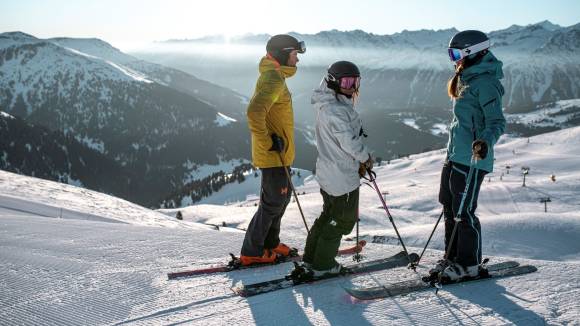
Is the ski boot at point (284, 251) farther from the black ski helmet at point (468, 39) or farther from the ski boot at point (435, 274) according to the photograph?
the black ski helmet at point (468, 39)

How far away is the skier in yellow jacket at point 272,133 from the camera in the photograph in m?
5.20

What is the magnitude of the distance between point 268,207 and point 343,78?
1803 mm

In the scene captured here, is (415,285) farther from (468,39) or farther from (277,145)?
(468,39)

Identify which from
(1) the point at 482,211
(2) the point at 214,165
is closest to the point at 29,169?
(2) the point at 214,165

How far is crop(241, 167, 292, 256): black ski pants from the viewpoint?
5.48 m

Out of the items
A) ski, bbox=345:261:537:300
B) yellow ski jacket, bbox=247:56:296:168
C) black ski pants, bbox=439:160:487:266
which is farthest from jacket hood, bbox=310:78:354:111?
ski, bbox=345:261:537:300

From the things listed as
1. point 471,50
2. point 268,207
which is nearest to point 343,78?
point 471,50

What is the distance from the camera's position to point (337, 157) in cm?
489

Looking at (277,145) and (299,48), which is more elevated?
(299,48)

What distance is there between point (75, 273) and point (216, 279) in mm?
1549

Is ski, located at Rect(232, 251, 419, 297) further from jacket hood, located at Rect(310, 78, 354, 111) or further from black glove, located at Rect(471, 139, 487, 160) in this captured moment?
jacket hood, located at Rect(310, 78, 354, 111)

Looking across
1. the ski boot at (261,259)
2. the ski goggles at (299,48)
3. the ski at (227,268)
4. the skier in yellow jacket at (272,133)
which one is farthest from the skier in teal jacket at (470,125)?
the ski boot at (261,259)

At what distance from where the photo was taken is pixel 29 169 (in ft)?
452

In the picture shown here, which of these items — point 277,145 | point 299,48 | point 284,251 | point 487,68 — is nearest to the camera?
point 487,68
